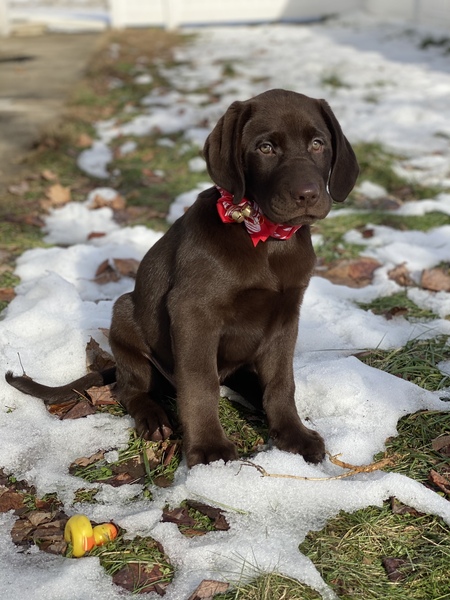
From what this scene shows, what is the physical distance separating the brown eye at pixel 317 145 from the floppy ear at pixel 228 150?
0.84ft

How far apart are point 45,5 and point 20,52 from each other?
Answer: 14896mm

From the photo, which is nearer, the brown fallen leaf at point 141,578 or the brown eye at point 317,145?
the brown fallen leaf at point 141,578

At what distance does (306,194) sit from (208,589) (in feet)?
4.11

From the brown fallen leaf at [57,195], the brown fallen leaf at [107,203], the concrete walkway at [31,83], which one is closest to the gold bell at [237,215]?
the brown fallen leaf at [107,203]

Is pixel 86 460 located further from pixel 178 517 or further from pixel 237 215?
pixel 237 215

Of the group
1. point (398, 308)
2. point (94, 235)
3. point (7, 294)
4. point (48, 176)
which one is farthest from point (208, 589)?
point (48, 176)

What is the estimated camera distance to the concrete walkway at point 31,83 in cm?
742

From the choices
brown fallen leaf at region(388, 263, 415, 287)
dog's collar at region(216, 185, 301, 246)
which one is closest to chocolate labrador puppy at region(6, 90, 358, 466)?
dog's collar at region(216, 185, 301, 246)

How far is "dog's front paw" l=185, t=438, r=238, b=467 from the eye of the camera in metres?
2.57

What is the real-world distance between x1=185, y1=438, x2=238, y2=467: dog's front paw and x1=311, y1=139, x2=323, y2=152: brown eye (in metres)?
1.09

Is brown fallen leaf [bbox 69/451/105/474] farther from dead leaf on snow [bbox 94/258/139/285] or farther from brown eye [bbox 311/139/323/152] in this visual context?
dead leaf on snow [bbox 94/258/139/285]

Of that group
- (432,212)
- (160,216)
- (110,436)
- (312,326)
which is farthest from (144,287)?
(432,212)

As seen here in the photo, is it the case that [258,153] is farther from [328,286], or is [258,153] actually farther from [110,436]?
[328,286]

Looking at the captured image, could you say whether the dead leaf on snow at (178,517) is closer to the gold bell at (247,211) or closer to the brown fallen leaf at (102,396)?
the brown fallen leaf at (102,396)
